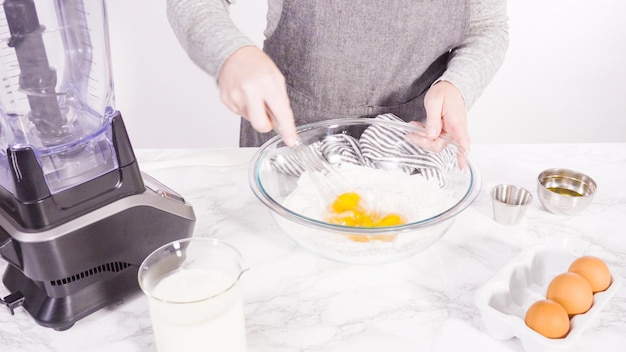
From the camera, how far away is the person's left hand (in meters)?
1.25

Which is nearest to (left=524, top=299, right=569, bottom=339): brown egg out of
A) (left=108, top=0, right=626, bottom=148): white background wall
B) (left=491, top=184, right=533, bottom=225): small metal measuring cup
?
(left=491, top=184, right=533, bottom=225): small metal measuring cup

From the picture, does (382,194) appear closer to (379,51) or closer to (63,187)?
(379,51)

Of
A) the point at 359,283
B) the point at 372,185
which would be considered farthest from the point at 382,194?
the point at 359,283

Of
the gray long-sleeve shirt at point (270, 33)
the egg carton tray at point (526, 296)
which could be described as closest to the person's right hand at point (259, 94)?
the gray long-sleeve shirt at point (270, 33)

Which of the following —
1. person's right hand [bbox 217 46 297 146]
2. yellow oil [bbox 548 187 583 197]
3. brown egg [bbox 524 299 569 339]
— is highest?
person's right hand [bbox 217 46 297 146]

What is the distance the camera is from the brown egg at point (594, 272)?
98 centimetres

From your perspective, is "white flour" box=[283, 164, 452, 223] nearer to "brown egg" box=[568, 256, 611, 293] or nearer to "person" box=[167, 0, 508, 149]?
"person" box=[167, 0, 508, 149]

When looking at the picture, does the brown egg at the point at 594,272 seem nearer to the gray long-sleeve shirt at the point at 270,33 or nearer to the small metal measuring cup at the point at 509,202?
the small metal measuring cup at the point at 509,202

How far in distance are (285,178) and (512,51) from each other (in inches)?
79.3

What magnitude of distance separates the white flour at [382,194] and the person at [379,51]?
0.11 m

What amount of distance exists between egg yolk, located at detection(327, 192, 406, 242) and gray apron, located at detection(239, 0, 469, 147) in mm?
455

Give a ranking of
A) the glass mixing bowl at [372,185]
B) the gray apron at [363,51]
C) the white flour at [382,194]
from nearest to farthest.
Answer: the glass mixing bowl at [372,185] < the white flour at [382,194] < the gray apron at [363,51]

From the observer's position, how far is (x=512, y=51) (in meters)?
2.90

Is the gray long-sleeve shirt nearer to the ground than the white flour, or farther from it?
farther from it
